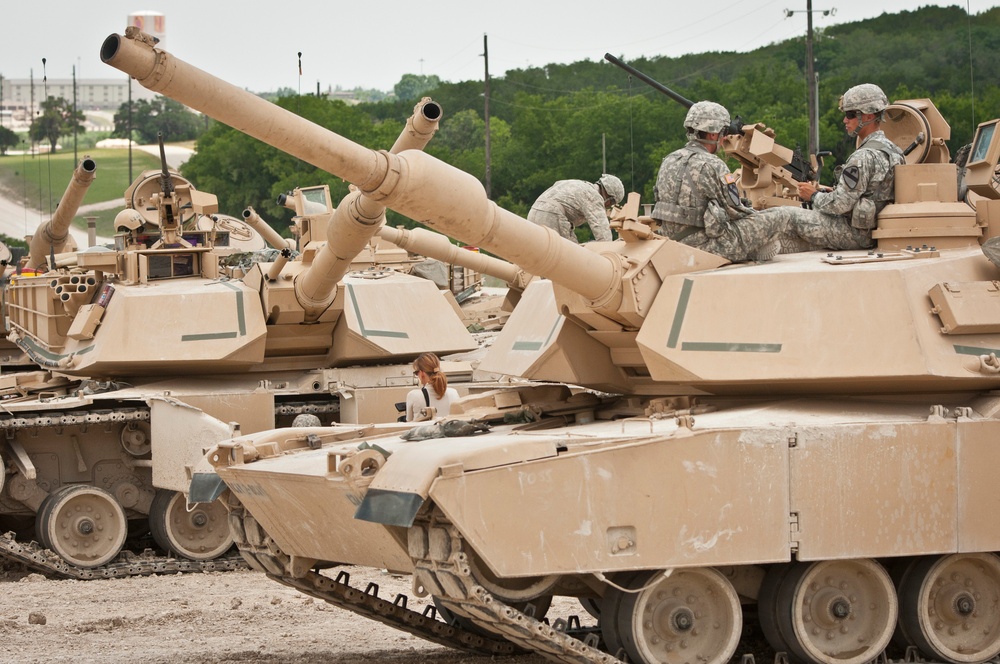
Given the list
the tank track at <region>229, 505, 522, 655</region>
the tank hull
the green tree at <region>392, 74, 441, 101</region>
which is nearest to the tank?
the tank track at <region>229, 505, 522, 655</region>

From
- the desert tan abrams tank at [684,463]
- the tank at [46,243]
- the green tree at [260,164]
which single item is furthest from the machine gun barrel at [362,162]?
the green tree at [260,164]

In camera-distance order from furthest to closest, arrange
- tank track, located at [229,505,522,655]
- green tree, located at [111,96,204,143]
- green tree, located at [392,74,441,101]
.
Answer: green tree, located at [392,74,441,101], green tree, located at [111,96,204,143], tank track, located at [229,505,522,655]

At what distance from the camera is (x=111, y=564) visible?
14672 mm

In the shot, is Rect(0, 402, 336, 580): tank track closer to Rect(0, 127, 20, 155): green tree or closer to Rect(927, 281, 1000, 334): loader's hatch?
Rect(927, 281, 1000, 334): loader's hatch

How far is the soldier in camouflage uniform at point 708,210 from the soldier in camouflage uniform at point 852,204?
0.23 metres

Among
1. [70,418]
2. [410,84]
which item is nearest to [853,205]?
[70,418]

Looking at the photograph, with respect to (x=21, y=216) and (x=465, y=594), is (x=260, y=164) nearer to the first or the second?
(x=21, y=216)

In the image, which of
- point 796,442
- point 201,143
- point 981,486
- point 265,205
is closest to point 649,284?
point 796,442

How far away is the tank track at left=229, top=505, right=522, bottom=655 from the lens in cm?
997

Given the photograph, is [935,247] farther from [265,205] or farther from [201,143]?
[201,143]

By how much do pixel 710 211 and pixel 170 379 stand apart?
685 centimetres

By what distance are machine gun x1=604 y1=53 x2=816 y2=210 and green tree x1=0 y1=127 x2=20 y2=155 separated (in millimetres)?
72391

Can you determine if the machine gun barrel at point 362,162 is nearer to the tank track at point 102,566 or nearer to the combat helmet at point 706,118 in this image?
the combat helmet at point 706,118

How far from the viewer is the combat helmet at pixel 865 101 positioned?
11.0 m
